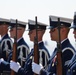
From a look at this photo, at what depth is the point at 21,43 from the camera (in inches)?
272

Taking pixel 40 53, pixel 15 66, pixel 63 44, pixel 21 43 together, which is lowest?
pixel 15 66

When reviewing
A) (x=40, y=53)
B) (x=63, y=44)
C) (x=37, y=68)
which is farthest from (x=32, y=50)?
(x=63, y=44)

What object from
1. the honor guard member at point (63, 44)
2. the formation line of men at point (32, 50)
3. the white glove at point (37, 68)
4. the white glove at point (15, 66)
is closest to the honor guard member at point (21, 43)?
the formation line of men at point (32, 50)

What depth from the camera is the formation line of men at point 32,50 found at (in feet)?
17.2

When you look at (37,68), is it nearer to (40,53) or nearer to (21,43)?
(40,53)

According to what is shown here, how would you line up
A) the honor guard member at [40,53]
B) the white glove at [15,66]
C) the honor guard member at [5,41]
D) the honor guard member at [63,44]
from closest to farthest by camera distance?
the honor guard member at [63,44] → the honor guard member at [40,53] → the white glove at [15,66] → the honor guard member at [5,41]

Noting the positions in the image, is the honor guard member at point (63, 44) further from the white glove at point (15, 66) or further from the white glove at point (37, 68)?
the white glove at point (15, 66)

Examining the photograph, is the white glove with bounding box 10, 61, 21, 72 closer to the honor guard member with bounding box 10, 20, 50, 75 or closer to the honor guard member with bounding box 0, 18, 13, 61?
the honor guard member with bounding box 10, 20, 50, 75

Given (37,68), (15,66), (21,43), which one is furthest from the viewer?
(21,43)

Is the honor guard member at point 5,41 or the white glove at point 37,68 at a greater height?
the honor guard member at point 5,41

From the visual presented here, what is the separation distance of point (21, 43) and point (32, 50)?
65 cm

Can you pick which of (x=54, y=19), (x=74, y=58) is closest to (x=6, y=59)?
(x=54, y=19)

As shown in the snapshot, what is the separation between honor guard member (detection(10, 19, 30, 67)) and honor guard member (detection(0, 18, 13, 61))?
1.32ft

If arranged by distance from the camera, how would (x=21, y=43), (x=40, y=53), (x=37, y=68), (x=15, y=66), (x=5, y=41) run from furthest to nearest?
1. (x=5, y=41)
2. (x=21, y=43)
3. (x=15, y=66)
4. (x=40, y=53)
5. (x=37, y=68)
